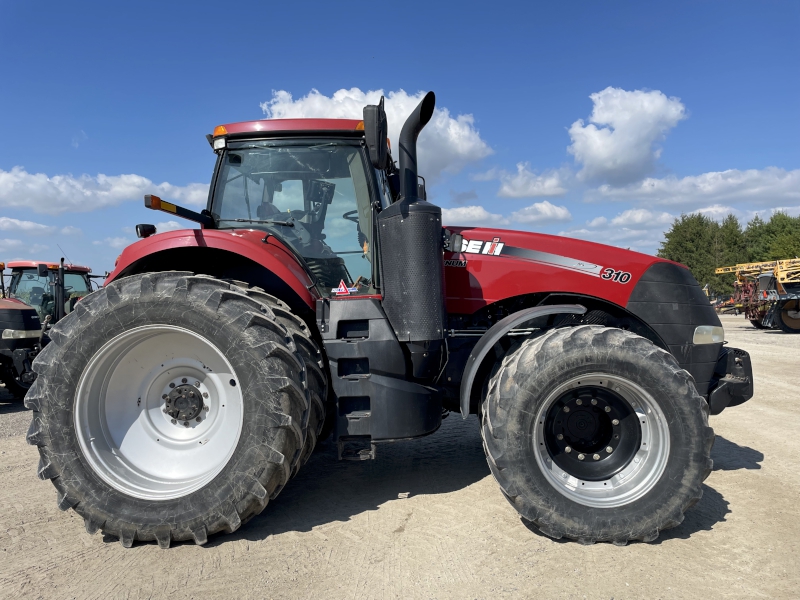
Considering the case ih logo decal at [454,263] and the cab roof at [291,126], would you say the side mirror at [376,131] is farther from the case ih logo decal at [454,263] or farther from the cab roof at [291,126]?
the case ih logo decal at [454,263]

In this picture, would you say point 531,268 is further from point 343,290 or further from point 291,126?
Result: point 291,126

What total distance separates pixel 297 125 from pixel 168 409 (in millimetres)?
1964

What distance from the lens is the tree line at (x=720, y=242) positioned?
36625 mm

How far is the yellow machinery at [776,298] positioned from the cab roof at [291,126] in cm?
1766

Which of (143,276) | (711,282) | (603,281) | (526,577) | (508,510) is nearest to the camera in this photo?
(526,577)

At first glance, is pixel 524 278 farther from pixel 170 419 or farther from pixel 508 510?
pixel 170 419

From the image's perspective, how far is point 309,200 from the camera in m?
3.54

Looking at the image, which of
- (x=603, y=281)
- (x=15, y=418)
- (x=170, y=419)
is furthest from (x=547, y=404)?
(x=15, y=418)

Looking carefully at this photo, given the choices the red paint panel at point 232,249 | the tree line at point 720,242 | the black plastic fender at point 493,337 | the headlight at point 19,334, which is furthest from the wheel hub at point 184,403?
the tree line at point 720,242

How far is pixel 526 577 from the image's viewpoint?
2418 mm

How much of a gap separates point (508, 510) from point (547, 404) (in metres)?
0.73

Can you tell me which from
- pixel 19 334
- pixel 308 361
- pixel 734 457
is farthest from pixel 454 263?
pixel 19 334

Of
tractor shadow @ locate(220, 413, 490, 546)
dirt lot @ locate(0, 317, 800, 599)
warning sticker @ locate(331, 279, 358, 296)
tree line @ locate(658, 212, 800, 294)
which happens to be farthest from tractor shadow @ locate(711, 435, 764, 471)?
tree line @ locate(658, 212, 800, 294)

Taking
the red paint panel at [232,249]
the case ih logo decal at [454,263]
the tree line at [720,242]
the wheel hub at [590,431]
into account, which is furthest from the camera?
the tree line at [720,242]
